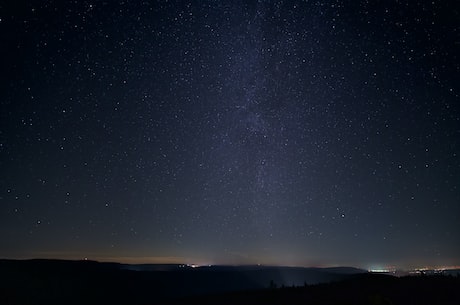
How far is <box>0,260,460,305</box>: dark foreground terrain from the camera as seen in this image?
1794cm

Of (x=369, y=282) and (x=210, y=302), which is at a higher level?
(x=369, y=282)

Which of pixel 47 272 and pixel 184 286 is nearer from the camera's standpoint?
pixel 47 272

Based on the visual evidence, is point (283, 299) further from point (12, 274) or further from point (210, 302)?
point (12, 274)

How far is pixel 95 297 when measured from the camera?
243 feet

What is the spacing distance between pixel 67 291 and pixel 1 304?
19819 millimetres

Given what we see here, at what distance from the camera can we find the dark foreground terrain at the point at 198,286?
1794 centimetres

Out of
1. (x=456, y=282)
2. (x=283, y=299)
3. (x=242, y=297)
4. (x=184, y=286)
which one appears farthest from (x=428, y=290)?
(x=184, y=286)

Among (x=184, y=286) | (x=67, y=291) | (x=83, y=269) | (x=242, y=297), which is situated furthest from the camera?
(x=184, y=286)

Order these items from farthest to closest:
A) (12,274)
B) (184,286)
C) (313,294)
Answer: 1. (184,286)
2. (12,274)
3. (313,294)

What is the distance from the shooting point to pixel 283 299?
69.5ft

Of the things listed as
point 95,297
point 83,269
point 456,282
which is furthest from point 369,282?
point 83,269

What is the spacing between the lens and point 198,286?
103438mm

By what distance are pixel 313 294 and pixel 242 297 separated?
4.67 metres

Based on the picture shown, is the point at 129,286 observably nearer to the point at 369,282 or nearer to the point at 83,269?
the point at 83,269
